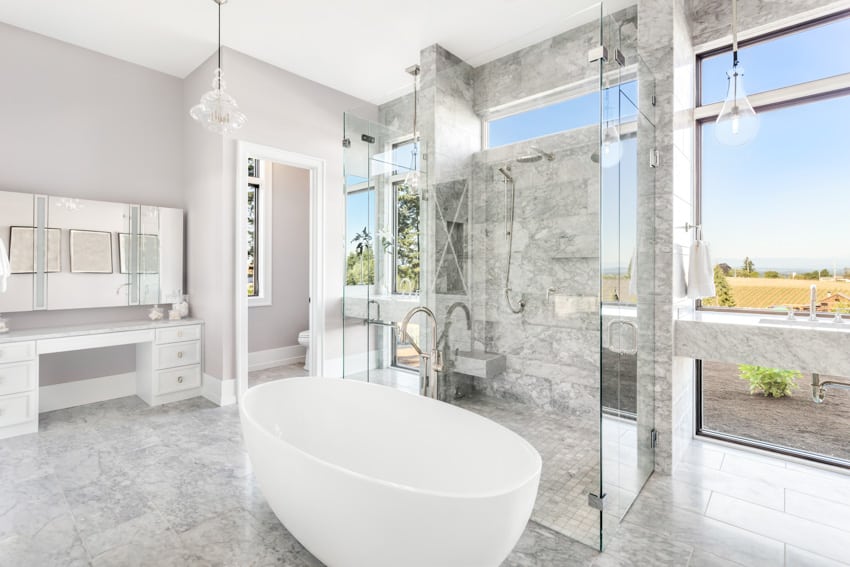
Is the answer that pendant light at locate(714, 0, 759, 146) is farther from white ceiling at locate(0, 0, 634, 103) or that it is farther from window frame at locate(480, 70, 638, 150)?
white ceiling at locate(0, 0, 634, 103)

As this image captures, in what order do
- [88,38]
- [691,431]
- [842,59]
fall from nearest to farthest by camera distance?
[842,59] < [691,431] < [88,38]

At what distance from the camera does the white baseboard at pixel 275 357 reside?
4.77 meters

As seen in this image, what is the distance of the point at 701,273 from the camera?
97.3 inches

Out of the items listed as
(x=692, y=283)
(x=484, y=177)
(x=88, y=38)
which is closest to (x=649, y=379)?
(x=692, y=283)

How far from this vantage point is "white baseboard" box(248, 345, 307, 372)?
4.77 m

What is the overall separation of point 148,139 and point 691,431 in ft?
16.3

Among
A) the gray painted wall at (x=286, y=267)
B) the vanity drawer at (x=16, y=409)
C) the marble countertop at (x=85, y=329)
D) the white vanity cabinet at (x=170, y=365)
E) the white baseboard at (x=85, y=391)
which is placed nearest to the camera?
the vanity drawer at (x=16, y=409)

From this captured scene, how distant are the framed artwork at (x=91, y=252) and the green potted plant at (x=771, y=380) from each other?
15.8 ft

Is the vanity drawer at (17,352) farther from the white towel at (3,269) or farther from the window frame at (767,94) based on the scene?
the window frame at (767,94)

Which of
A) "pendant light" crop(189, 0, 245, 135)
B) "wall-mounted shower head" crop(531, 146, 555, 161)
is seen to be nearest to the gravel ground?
"wall-mounted shower head" crop(531, 146, 555, 161)

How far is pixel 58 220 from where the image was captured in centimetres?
331

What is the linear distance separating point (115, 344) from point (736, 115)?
4.46m

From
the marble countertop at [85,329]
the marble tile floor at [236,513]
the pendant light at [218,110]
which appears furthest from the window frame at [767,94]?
the marble countertop at [85,329]

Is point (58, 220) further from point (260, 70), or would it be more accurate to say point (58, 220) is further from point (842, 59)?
point (842, 59)
